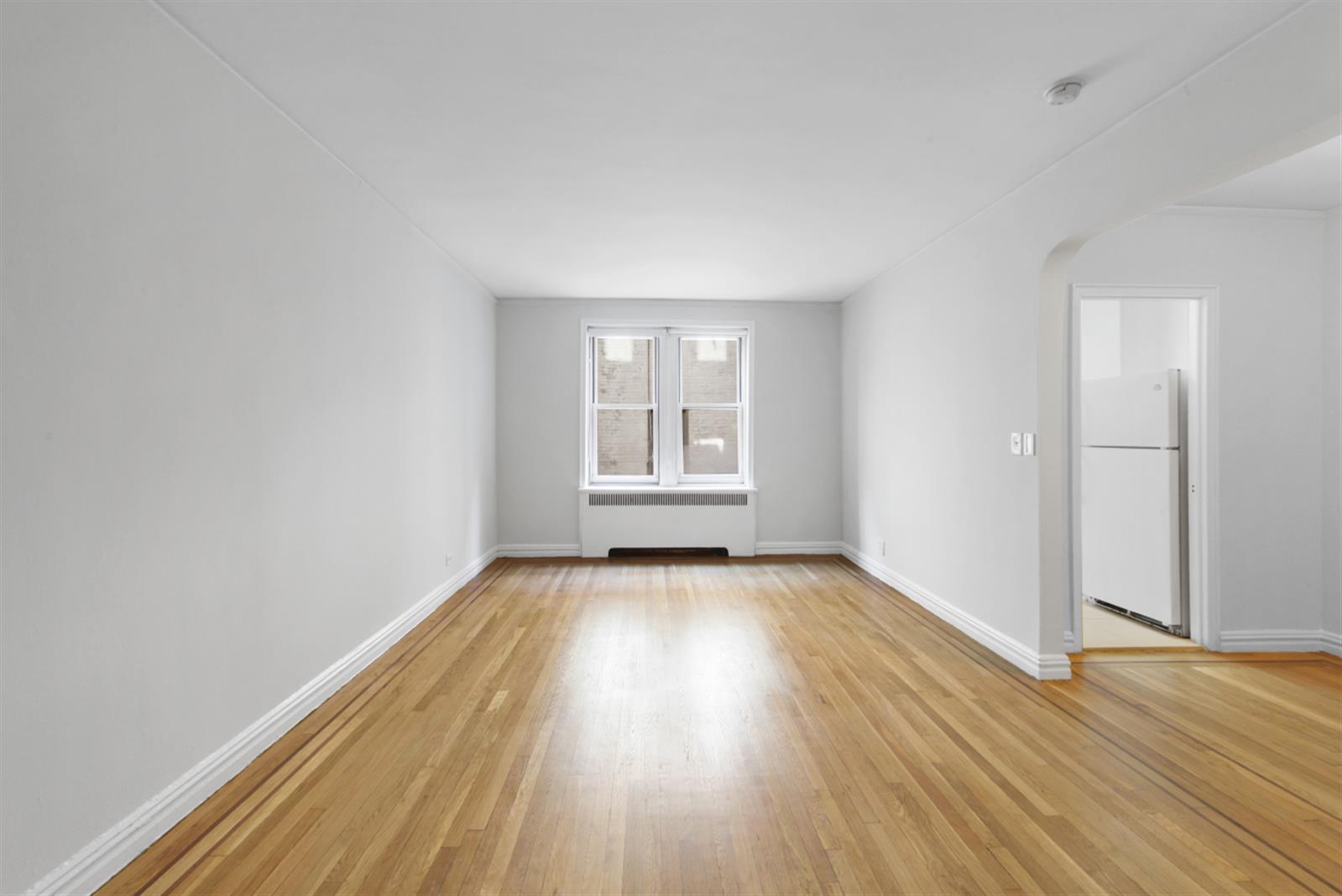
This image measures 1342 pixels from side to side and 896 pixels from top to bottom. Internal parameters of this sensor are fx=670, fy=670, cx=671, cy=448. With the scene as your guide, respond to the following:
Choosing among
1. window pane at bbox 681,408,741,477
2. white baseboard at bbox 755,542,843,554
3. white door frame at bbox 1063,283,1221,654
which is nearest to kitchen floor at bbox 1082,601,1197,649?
white door frame at bbox 1063,283,1221,654

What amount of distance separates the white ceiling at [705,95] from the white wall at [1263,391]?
1.43 m

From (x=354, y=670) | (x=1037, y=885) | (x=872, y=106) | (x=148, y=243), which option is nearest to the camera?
(x=1037, y=885)

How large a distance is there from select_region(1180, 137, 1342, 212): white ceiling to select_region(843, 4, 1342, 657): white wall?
910mm

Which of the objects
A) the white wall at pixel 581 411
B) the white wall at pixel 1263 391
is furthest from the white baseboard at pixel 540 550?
the white wall at pixel 1263 391

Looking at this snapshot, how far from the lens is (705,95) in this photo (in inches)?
102

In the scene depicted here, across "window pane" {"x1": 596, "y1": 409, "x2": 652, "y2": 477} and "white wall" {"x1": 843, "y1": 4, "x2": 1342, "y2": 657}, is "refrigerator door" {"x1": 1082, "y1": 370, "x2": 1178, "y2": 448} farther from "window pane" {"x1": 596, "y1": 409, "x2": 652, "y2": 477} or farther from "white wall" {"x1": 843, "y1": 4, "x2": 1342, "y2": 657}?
"window pane" {"x1": 596, "y1": 409, "x2": 652, "y2": 477}

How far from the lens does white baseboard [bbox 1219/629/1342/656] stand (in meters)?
3.87

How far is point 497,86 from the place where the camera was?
253 centimetres

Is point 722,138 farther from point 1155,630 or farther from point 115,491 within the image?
point 1155,630

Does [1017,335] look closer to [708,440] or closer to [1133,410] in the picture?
[1133,410]

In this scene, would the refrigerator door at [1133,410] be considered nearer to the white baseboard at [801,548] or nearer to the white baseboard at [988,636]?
the white baseboard at [988,636]

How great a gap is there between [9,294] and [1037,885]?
3.01 m

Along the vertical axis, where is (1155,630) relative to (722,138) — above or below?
below

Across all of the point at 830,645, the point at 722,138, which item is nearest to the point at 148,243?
the point at 722,138
